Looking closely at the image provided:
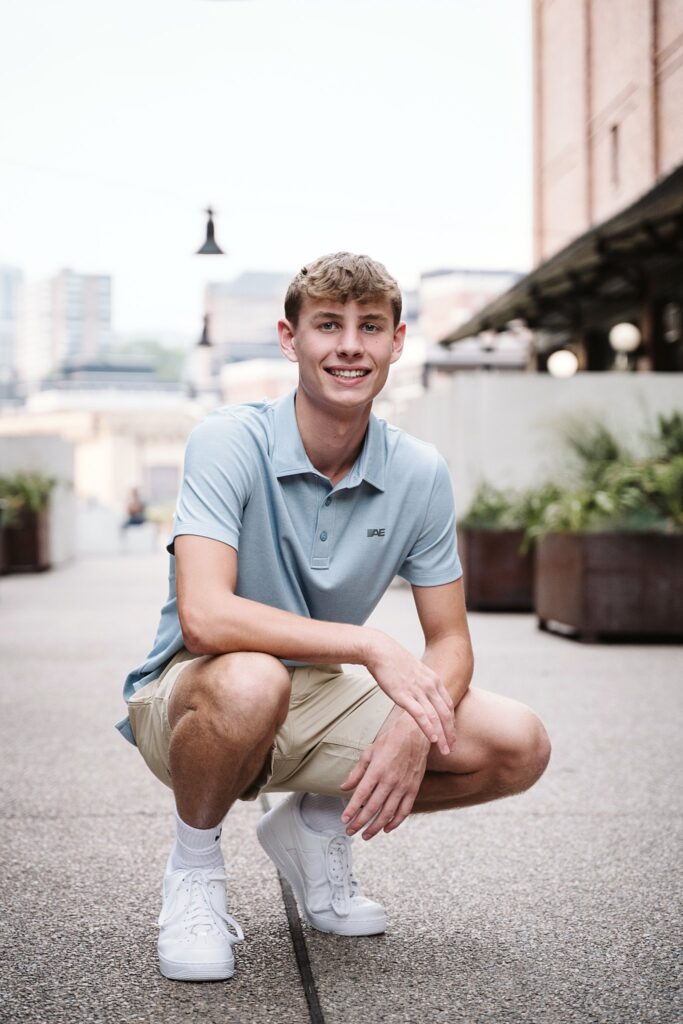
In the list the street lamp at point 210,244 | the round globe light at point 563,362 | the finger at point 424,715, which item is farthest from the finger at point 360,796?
the round globe light at point 563,362

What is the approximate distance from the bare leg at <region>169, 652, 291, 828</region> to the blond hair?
76 centimetres

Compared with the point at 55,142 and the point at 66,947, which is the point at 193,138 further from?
the point at 66,947

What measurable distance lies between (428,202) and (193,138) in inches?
352

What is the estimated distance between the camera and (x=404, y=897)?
280 centimetres

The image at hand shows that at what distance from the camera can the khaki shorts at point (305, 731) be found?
8.02 ft

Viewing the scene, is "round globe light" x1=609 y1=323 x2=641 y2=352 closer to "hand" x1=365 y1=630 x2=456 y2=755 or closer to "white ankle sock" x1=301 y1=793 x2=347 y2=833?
"white ankle sock" x1=301 y1=793 x2=347 y2=833

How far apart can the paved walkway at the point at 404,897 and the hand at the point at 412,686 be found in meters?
0.45

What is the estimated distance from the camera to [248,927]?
2568 millimetres

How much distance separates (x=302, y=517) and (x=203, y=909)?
79 centimetres

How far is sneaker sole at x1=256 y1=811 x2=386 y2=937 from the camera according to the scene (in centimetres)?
252

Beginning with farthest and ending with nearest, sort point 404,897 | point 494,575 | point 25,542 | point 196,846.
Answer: point 25,542 → point 494,575 → point 404,897 → point 196,846

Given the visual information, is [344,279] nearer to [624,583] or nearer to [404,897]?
[404,897]

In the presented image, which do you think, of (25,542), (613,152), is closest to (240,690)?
(25,542)

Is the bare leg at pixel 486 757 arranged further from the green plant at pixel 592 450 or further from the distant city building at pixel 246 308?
the distant city building at pixel 246 308
